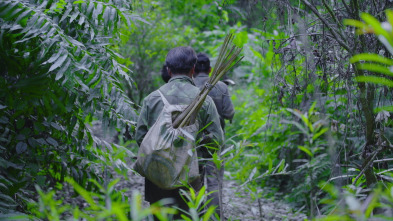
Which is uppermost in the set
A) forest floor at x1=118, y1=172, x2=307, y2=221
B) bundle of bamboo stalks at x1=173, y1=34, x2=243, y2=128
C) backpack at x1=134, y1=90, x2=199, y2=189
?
bundle of bamboo stalks at x1=173, y1=34, x2=243, y2=128

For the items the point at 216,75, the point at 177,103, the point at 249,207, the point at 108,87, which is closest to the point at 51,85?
the point at 108,87

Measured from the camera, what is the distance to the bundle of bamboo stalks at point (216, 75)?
2439mm

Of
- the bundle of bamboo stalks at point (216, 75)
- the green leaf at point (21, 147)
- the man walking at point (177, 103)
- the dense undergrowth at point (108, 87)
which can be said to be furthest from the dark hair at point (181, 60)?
the green leaf at point (21, 147)

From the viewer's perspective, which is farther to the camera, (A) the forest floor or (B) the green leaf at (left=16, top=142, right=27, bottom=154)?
(A) the forest floor

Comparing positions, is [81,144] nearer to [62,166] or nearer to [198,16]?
[62,166]

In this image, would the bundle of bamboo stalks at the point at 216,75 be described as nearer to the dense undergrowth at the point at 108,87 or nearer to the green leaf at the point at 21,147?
the dense undergrowth at the point at 108,87

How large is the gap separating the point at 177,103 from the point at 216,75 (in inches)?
19.9

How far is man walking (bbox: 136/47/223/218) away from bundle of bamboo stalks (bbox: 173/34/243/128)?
0.26 m

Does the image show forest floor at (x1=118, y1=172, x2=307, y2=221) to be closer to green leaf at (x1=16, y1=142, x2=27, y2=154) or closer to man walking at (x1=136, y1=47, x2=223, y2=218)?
man walking at (x1=136, y1=47, x2=223, y2=218)

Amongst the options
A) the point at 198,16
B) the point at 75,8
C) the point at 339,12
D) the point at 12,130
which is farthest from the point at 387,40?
the point at 198,16

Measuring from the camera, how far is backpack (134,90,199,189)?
2.53 m

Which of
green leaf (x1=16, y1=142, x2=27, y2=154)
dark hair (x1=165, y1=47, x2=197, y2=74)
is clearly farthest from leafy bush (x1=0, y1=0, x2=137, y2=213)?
dark hair (x1=165, y1=47, x2=197, y2=74)

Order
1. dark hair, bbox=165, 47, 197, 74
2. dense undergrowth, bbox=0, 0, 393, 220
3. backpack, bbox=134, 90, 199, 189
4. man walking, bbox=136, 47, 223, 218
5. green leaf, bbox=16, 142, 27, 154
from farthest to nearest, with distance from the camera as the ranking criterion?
dark hair, bbox=165, 47, 197, 74 → man walking, bbox=136, 47, 223, 218 → green leaf, bbox=16, 142, 27, 154 → backpack, bbox=134, 90, 199, 189 → dense undergrowth, bbox=0, 0, 393, 220

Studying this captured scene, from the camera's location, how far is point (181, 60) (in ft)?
9.89
